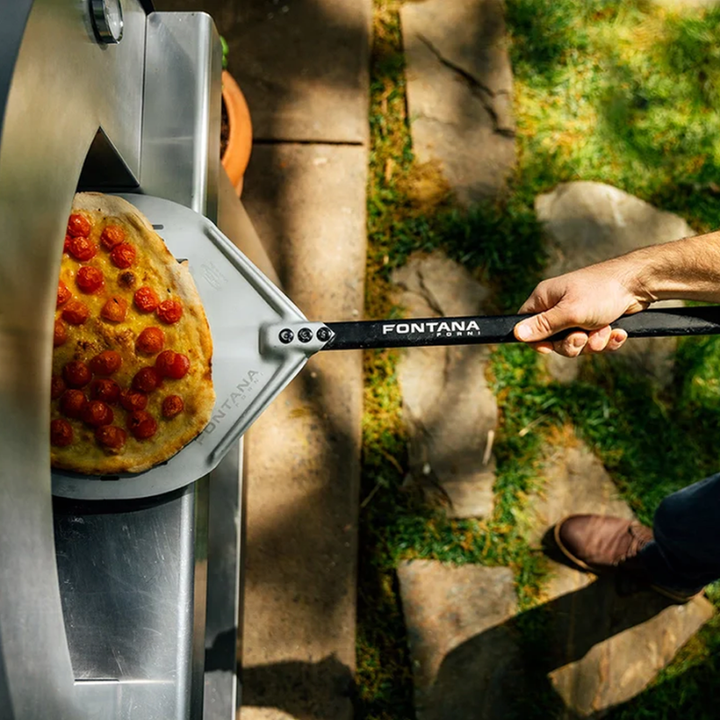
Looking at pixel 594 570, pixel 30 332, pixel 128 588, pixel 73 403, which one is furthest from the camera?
pixel 594 570

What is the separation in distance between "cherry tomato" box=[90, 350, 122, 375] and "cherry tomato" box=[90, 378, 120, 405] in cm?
2

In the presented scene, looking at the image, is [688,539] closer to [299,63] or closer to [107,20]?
[107,20]

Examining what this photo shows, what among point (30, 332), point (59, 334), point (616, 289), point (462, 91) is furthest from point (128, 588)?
point (462, 91)

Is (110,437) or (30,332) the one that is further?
(110,437)

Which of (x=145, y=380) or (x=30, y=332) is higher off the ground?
(x=30, y=332)

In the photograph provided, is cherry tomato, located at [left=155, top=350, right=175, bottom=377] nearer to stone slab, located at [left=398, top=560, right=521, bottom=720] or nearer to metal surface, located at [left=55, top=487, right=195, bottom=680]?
metal surface, located at [left=55, top=487, right=195, bottom=680]

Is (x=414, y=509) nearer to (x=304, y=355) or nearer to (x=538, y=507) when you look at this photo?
(x=538, y=507)

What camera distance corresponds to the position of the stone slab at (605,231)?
9.27 ft

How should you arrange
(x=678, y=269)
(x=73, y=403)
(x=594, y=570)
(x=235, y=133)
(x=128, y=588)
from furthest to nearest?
(x=594, y=570)
(x=235, y=133)
(x=678, y=269)
(x=73, y=403)
(x=128, y=588)

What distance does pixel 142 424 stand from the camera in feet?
4.75

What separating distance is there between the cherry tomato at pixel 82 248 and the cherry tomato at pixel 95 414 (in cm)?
29

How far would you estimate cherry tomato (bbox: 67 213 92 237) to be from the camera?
145cm

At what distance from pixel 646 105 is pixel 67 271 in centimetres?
260

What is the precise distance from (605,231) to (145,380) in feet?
Result: 6.77
